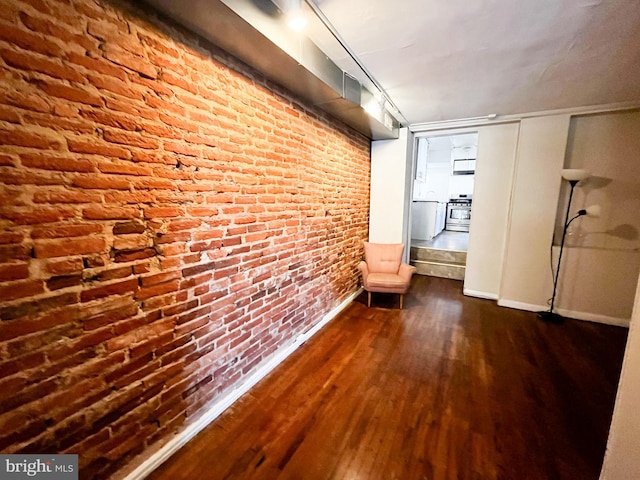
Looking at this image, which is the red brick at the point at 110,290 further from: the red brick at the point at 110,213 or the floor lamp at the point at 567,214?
the floor lamp at the point at 567,214

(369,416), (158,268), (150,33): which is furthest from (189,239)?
(369,416)

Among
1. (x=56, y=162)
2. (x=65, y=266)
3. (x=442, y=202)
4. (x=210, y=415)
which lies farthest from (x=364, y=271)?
(x=442, y=202)

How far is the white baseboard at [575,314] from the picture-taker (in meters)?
3.01

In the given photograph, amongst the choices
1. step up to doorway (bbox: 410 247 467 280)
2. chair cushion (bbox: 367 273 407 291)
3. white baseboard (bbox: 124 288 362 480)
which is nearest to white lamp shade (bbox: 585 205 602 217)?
step up to doorway (bbox: 410 247 467 280)

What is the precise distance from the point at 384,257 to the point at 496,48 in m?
2.45

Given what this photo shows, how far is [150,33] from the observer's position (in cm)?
121

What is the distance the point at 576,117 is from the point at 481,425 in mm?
3672

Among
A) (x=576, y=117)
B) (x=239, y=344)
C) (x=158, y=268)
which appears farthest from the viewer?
(x=576, y=117)

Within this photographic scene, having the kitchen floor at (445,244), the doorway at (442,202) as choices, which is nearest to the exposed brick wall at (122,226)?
the doorway at (442,202)

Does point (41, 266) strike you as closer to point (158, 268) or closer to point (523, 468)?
point (158, 268)

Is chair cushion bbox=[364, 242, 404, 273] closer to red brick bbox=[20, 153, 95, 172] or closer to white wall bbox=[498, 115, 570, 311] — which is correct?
white wall bbox=[498, 115, 570, 311]

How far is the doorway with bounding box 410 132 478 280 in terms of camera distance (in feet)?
15.9

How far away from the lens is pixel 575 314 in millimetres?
3229

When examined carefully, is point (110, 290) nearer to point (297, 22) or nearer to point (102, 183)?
point (102, 183)
